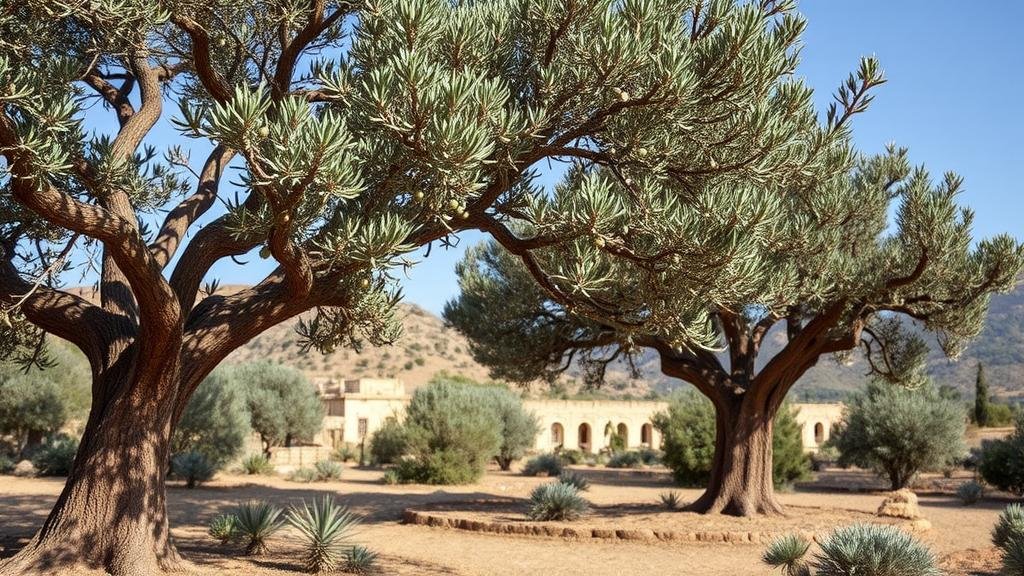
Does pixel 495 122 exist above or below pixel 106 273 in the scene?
above

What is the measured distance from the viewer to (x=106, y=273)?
31.0ft

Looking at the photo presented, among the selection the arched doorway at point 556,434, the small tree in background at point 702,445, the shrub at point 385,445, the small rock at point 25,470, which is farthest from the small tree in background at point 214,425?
the arched doorway at point 556,434

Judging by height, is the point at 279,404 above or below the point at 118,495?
above

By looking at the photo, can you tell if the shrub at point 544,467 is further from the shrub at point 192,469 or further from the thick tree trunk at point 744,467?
the thick tree trunk at point 744,467

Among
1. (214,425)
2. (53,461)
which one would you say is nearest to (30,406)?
(53,461)

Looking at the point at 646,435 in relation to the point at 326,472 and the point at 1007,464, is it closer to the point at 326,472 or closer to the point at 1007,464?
the point at 326,472

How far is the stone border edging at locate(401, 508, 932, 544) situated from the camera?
13469 mm

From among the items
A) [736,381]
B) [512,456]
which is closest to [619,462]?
[512,456]

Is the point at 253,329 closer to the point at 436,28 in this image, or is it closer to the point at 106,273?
the point at 106,273

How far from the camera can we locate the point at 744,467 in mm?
16469

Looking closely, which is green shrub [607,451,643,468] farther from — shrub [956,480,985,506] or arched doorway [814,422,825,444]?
arched doorway [814,422,825,444]

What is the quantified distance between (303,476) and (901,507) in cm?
1816

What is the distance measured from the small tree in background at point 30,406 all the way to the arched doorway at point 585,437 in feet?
119

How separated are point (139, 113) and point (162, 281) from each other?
9.87 feet
